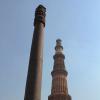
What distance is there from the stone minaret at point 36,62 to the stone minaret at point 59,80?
971 inches

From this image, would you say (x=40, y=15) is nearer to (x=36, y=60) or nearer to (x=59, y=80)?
(x=36, y=60)

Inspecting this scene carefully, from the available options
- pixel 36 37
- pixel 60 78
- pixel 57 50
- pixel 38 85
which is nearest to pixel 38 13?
pixel 36 37

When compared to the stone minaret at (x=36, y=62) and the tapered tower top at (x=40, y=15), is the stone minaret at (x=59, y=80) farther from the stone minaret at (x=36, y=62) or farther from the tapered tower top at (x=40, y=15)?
the stone minaret at (x=36, y=62)

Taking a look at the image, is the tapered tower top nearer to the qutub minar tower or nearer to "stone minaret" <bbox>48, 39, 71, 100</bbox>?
the qutub minar tower

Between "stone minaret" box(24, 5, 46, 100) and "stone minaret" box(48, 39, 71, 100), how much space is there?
2467cm

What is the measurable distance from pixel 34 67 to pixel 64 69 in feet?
89.0

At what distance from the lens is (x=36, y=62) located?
12.3m

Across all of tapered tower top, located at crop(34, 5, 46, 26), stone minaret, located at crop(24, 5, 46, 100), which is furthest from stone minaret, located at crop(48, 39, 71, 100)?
stone minaret, located at crop(24, 5, 46, 100)

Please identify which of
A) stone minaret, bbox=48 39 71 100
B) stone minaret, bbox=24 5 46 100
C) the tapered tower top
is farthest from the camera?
stone minaret, bbox=48 39 71 100

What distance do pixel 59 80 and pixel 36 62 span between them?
2613 cm

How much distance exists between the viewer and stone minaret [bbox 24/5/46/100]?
11.3 meters

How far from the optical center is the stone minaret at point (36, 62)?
11277mm

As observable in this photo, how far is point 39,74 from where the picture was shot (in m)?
12.0

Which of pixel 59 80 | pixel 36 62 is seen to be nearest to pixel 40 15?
pixel 36 62
